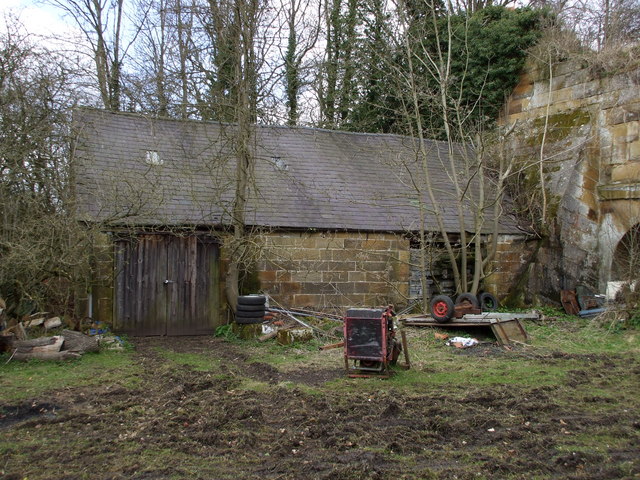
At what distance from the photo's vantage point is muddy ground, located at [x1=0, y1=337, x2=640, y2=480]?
14.8ft

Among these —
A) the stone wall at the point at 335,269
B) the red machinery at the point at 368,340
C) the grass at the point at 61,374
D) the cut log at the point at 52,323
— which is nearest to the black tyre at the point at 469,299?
the stone wall at the point at 335,269

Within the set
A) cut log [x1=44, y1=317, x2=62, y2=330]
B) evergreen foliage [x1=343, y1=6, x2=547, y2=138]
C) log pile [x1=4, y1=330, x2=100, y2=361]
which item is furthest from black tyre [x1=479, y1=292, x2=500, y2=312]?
cut log [x1=44, y1=317, x2=62, y2=330]

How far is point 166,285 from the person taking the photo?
40.2 ft

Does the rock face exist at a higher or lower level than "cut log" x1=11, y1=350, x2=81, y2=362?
higher

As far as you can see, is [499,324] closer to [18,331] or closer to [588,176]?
[588,176]

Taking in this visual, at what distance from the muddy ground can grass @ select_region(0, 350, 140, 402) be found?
11.5 inches

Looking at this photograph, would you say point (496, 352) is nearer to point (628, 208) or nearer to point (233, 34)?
point (628, 208)

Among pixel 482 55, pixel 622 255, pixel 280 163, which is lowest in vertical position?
pixel 622 255

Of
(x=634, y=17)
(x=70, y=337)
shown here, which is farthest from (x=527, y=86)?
(x=70, y=337)

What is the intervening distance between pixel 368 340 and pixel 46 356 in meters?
5.04

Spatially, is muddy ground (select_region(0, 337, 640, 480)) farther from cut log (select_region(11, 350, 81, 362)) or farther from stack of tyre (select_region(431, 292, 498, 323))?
stack of tyre (select_region(431, 292, 498, 323))

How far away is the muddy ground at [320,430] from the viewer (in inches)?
178

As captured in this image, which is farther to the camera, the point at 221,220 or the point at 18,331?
the point at 221,220

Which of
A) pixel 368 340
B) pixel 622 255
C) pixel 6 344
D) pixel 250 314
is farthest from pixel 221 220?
pixel 622 255
